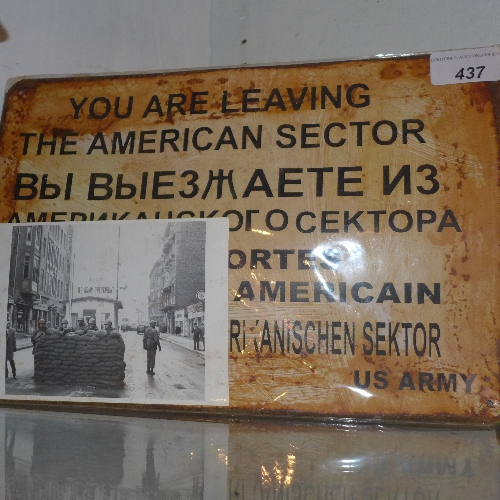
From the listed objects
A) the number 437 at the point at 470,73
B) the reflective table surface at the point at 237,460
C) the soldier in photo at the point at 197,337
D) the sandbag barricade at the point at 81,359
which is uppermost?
the number 437 at the point at 470,73

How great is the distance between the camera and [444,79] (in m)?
0.59

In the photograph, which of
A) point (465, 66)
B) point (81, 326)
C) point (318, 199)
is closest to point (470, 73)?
point (465, 66)

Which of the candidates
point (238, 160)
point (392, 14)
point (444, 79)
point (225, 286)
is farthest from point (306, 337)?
point (392, 14)

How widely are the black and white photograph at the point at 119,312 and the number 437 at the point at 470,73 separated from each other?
329 millimetres

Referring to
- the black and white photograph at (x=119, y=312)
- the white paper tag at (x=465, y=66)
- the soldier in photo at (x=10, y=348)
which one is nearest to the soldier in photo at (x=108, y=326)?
the black and white photograph at (x=119, y=312)

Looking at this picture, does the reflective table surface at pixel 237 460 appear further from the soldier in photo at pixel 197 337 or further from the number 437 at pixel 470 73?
the number 437 at pixel 470 73

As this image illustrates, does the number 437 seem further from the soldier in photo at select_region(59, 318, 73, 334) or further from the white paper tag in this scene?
the soldier in photo at select_region(59, 318, 73, 334)

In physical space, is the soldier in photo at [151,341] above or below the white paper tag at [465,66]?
below

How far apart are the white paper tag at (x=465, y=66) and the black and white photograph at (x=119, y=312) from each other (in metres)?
0.31

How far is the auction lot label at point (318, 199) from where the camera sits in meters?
0.54

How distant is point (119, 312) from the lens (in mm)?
575

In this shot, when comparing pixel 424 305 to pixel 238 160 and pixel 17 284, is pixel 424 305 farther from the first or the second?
pixel 17 284

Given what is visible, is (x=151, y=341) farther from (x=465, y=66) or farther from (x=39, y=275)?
(x=465, y=66)

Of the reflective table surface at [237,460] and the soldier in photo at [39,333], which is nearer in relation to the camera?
the reflective table surface at [237,460]
